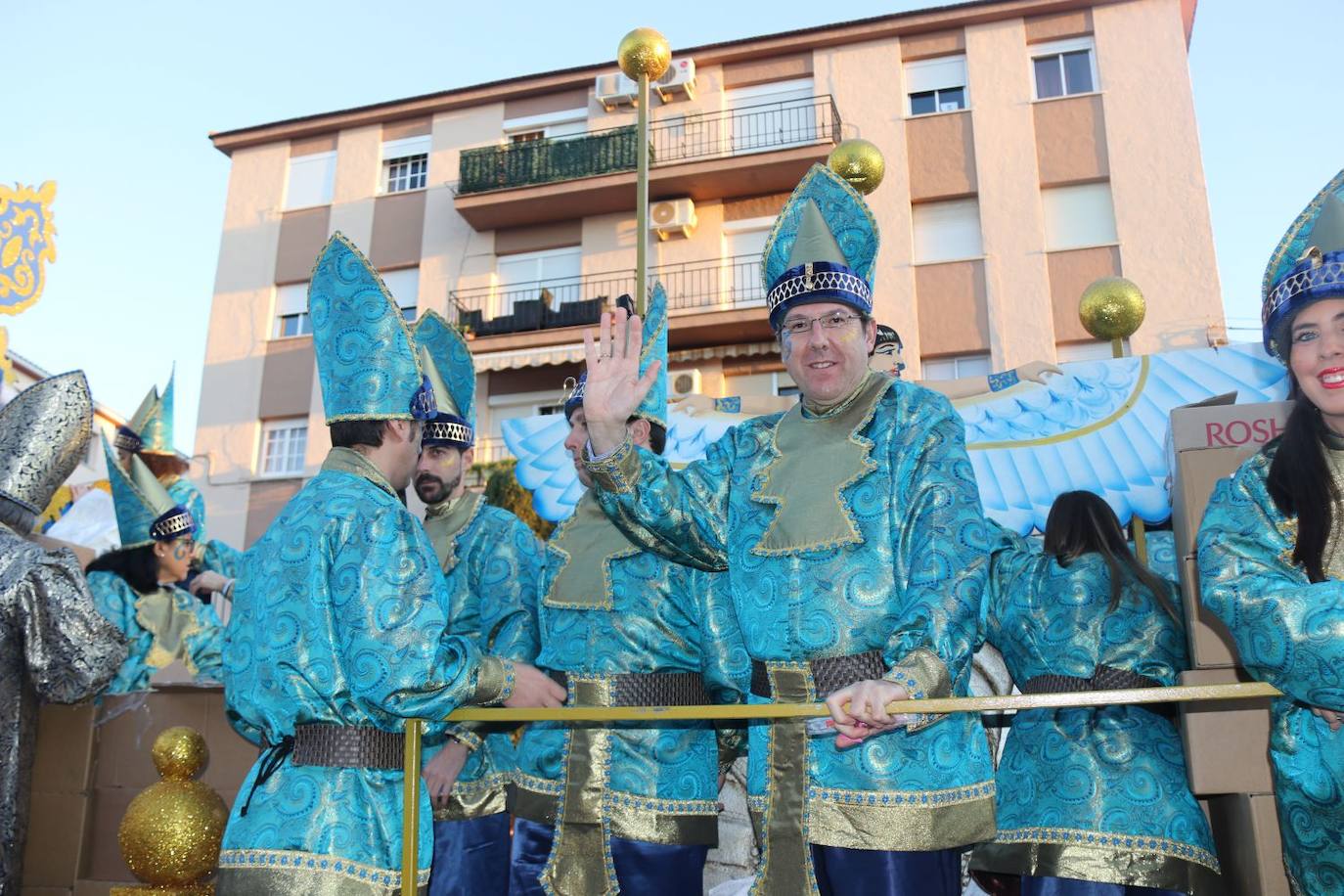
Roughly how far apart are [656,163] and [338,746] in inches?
625

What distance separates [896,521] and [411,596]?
115 centimetres

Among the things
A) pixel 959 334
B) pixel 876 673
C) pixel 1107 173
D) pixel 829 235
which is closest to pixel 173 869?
pixel 876 673

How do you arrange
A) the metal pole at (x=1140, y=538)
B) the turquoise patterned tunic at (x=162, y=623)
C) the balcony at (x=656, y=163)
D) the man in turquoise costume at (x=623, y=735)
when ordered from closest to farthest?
the man in turquoise costume at (x=623, y=735)
the metal pole at (x=1140, y=538)
the turquoise patterned tunic at (x=162, y=623)
the balcony at (x=656, y=163)

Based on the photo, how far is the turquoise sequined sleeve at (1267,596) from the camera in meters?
2.01

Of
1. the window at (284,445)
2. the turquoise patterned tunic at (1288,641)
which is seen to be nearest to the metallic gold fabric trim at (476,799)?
the turquoise patterned tunic at (1288,641)

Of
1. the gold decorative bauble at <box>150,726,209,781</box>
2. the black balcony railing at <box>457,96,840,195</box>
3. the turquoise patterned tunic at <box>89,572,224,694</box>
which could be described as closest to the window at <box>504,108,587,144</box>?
the black balcony railing at <box>457,96,840,195</box>

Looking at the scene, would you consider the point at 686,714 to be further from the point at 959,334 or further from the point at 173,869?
the point at 959,334

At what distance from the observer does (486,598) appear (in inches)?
157

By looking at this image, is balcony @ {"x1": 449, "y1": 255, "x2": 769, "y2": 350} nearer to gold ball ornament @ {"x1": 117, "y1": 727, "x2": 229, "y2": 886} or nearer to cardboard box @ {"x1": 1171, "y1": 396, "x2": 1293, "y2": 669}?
gold ball ornament @ {"x1": 117, "y1": 727, "x2": 229, "y2": 886}

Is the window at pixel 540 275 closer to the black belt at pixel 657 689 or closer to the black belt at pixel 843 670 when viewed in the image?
the black belt at pixel 657 689

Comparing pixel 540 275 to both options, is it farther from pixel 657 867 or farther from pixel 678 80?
pixel 657 867

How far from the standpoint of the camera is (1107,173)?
15969 millimetres

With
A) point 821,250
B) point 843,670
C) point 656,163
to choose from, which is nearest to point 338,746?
point 843,670

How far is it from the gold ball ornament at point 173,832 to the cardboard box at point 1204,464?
313cm
